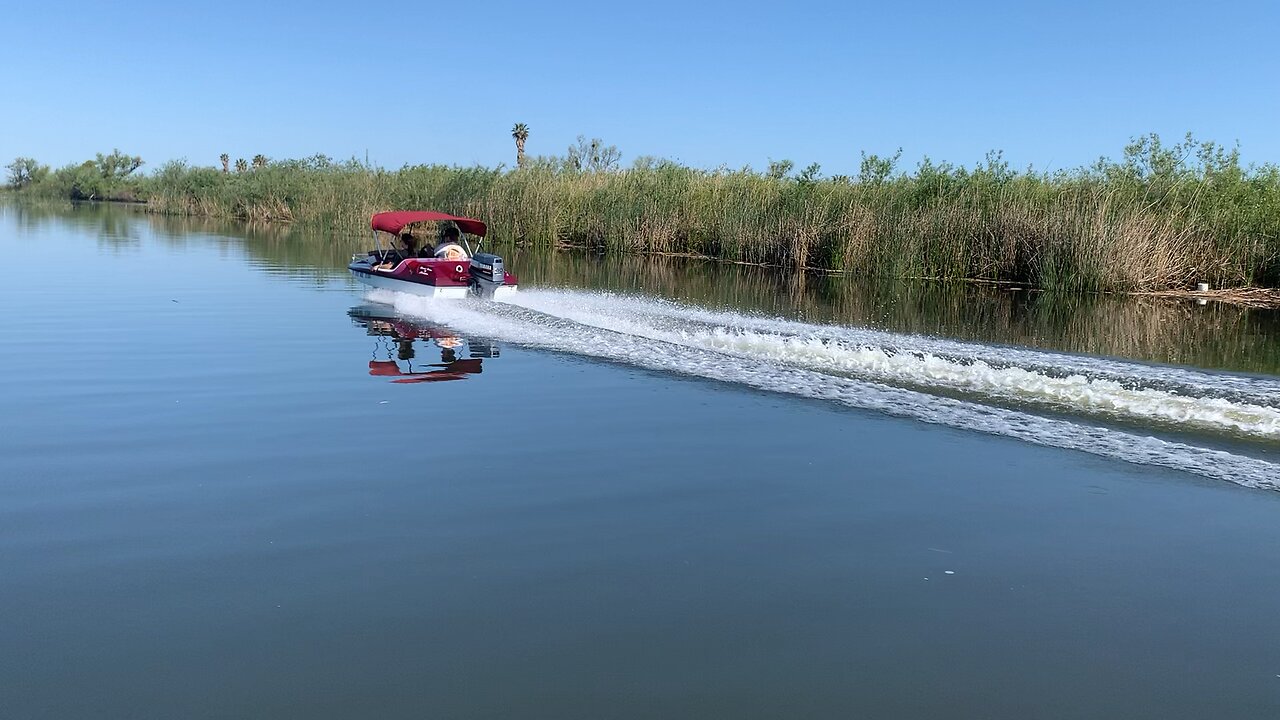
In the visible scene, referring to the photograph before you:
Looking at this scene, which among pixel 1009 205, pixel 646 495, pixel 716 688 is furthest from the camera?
pixel 1009 205

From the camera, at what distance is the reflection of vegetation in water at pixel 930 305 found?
15.8 m

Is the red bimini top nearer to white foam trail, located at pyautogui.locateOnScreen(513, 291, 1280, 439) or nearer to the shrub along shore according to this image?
white foam trail, located at pyautogui.locateOnScreen(513, 291, 1280, 439)

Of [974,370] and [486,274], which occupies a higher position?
[486,274]

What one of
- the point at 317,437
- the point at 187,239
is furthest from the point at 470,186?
the point at 317,437

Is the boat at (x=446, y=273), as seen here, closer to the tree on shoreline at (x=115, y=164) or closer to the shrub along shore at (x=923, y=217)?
the shrub along shore at (x=923, y=217)

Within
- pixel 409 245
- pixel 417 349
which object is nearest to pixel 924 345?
pixel 417 349

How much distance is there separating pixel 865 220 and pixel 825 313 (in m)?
11.3

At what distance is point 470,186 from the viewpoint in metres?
43.4

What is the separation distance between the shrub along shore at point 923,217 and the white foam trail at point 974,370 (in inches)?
491

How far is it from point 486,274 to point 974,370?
9822 mm

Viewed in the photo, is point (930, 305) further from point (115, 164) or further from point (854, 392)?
point (115, 164)

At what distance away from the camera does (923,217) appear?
28.4 meters

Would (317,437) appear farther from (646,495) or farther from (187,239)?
(187,239)

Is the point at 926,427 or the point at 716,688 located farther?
the point at 926,427
